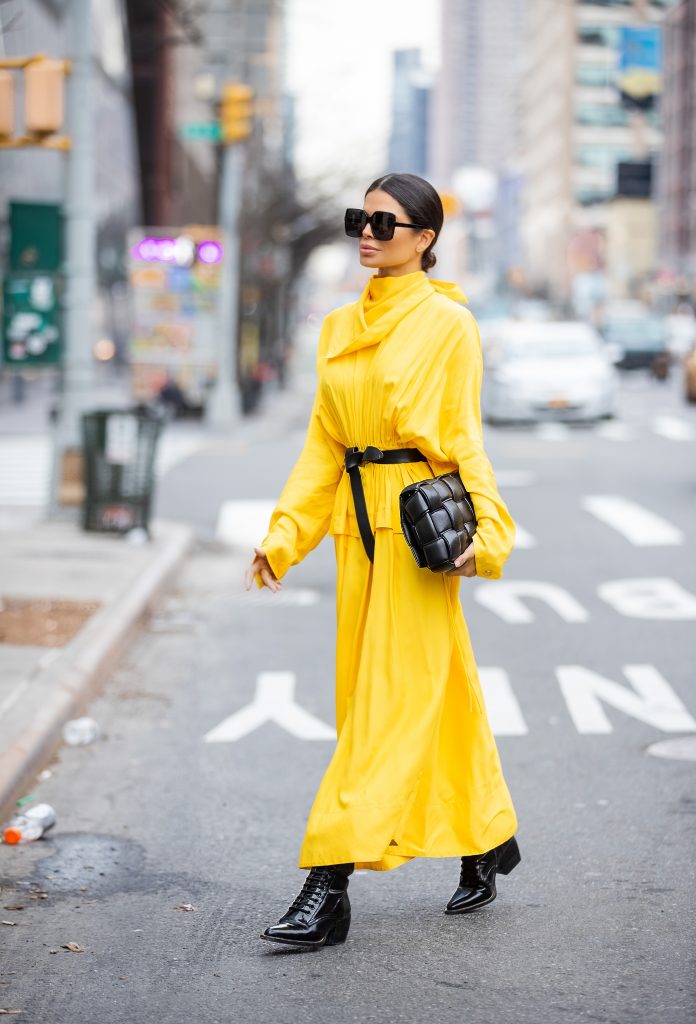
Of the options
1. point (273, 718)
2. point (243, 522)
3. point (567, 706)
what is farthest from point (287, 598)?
point (243, 522)

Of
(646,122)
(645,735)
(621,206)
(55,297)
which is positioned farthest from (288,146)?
(646,122)

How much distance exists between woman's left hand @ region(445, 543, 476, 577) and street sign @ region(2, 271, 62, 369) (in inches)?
409

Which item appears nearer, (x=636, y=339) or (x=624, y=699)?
(x=624, y=699)

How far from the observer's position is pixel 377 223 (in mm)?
4547

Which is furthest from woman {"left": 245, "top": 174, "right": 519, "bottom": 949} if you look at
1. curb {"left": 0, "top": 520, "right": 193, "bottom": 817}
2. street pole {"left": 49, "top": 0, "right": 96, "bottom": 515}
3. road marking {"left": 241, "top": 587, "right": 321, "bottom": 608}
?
street pole {"left": 49, "top": 0, "right": 96, "bottom": 515}

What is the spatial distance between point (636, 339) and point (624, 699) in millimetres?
43745

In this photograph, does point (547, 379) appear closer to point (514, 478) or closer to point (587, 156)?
point (514, 478)

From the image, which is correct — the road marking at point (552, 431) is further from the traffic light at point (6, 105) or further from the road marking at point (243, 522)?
the traffic light at point (6, 105)

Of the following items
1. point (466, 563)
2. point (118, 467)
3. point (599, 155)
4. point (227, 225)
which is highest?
point (599, 155)

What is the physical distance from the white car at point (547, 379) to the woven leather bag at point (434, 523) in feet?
77.2

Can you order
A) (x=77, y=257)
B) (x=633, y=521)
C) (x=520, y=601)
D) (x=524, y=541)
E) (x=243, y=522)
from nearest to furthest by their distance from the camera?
(x=520, y=601) < (x=524, y=541) < (x=77, y=257) < (x=633, y=521) < (x=243, y=522)

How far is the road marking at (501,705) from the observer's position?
750cm

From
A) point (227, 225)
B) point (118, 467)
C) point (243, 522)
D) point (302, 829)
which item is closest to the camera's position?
point (302, 829)

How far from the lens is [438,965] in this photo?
4.45 m
